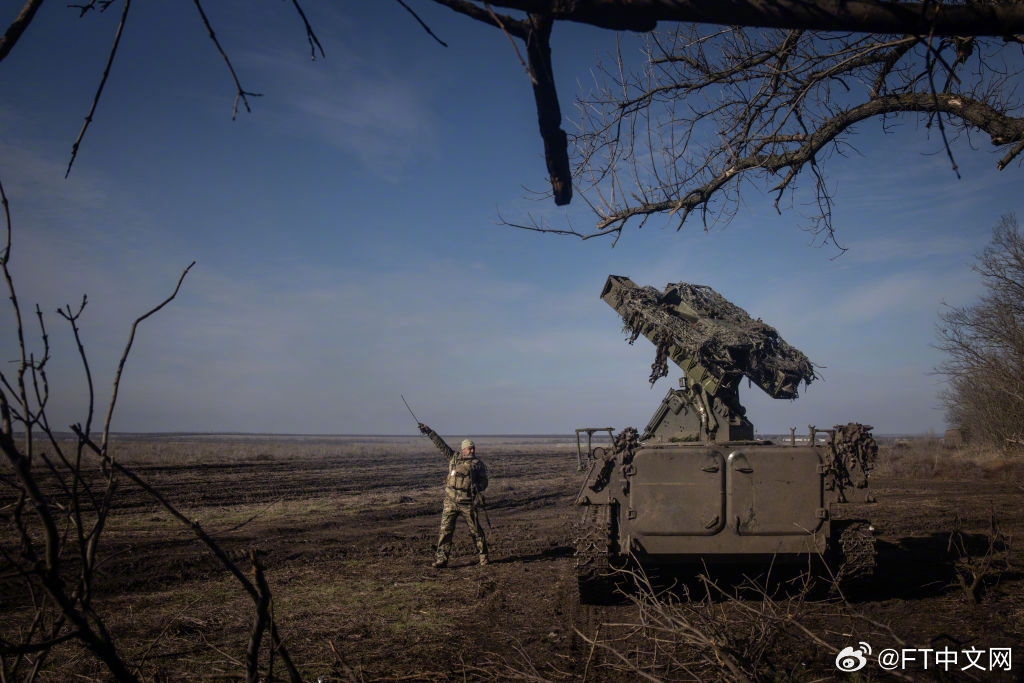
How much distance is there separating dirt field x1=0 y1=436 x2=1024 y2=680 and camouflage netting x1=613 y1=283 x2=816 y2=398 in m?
2.52

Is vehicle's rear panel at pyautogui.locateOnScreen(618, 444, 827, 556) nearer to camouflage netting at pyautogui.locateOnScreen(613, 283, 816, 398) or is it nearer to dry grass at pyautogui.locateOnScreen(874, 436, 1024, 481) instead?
camouflage netting at pyautogui.locateOnScreen(613, 283, 816, 398)

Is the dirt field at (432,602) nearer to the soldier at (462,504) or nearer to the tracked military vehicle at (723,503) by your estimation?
the soldier at (462,504)

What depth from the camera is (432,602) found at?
7.41m

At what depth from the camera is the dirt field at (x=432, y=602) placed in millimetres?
4945

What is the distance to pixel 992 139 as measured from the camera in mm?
3842

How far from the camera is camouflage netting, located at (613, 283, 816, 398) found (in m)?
7.95

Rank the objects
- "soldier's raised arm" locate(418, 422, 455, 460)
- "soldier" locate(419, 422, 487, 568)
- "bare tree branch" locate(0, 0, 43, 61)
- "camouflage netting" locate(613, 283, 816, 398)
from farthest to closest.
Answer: "soldier's raised arm" locate(418, 422, 455, 460), "soldier" locate(419, 422, 487, 568), "camouflage netting" locate(613, 283, 816, 398), "bare tree branch" locate(0, 0, 43, 61)

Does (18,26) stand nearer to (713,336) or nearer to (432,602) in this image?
(432,602)

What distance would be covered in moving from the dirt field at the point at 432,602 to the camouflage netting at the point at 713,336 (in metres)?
2.52

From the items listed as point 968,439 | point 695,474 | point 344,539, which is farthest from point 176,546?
point 968,439

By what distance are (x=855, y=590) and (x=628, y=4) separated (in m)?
7.39

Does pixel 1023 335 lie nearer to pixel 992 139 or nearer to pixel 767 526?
pixel 767 526

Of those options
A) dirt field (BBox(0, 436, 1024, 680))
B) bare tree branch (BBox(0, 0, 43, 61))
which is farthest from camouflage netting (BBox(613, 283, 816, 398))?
bare tree branch (BBox(0, 0, 43, 61))

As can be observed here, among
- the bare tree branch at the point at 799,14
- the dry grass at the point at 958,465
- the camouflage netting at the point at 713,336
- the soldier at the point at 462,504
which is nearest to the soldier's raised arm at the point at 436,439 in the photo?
the soldier at the point at 462,504
